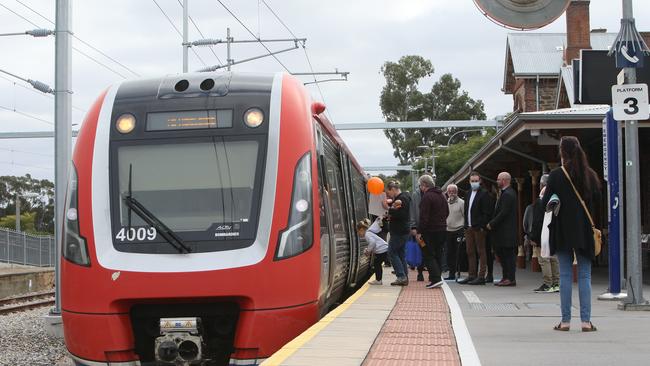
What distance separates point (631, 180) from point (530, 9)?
475 cm

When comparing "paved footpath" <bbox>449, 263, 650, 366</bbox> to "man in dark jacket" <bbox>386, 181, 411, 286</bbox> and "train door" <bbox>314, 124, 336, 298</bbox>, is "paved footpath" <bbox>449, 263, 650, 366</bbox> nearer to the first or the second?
"train door" <bbox>314, 124, 336, 298</bbox>

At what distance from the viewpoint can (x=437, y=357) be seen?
20.0 feet

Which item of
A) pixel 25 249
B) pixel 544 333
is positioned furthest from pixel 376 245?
pixel 25 249

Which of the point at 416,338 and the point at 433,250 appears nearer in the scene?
the point at 416,338

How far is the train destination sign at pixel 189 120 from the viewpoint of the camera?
7.82 metres

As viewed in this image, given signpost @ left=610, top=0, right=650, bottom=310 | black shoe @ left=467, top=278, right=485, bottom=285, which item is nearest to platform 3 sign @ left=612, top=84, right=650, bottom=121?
signpost @ left=610, top=0, right=650, bottom=310

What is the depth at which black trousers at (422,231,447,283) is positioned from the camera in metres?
13.2

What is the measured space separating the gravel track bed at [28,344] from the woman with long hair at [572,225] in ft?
19.6

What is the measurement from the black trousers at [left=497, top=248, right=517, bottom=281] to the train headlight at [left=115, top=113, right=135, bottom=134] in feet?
24.0

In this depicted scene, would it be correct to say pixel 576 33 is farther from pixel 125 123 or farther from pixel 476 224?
pixel 125 123

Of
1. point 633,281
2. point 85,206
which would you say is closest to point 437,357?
point 85,206

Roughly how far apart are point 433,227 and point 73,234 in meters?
6.88

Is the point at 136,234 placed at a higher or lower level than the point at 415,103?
lower

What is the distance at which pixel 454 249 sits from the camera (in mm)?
15891
